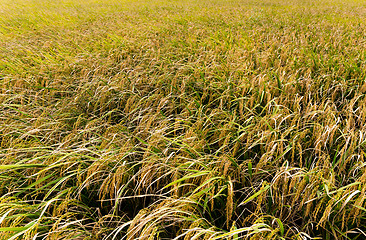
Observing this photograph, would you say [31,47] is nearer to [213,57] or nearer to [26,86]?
[26,86]

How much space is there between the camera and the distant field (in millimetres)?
1151

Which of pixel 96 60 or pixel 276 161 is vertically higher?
pixel 96 60

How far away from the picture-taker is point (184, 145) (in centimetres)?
152

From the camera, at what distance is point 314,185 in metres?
1.24

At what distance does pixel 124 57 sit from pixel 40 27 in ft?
13.9

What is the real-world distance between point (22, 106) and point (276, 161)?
233 cm

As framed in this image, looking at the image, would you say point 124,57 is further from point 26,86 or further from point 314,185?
point 314,185

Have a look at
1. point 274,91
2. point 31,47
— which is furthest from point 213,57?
point 31,47

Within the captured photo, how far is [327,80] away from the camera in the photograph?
2.39m

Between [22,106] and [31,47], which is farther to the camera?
[31,47]

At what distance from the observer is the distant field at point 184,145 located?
3.78ft

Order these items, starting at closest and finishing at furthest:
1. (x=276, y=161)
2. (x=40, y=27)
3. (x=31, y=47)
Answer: (x=276, y=161) < (x=31, y=47) < (x=40, y=27)

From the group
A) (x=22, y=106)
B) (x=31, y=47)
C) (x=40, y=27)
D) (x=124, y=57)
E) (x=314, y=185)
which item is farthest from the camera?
(x=40, y=27)

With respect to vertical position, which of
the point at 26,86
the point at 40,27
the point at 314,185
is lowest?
the point at 314,185
